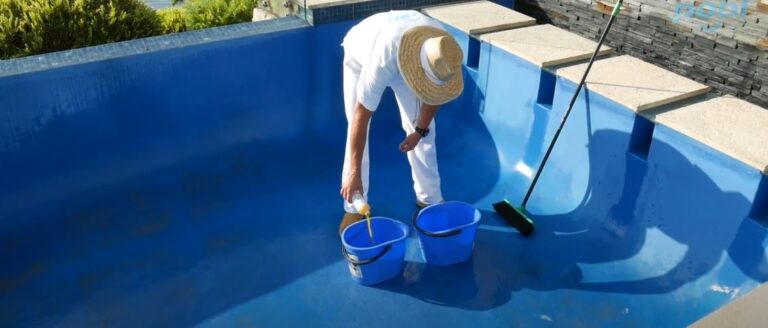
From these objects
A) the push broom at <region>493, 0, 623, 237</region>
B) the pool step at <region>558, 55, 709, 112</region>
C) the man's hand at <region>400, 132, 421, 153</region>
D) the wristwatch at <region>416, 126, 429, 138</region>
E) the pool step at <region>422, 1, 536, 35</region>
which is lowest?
the push broom at <region>493, 0, 623, 237</region>

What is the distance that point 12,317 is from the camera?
124 inches

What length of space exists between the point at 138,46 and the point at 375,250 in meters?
1.88

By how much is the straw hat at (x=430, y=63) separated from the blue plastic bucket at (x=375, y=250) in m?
0.73

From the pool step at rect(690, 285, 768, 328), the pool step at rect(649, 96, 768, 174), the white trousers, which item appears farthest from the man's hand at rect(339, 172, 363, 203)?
the pool step at rect(690, 285, 768, 328)

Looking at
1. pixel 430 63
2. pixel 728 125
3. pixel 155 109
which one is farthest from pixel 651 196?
pixel 155 109

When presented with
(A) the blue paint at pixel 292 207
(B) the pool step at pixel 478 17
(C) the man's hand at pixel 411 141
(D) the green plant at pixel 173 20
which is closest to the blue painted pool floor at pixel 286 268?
(A) the blue paint at pixel 292 207

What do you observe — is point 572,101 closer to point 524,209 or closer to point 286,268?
Answer: point 524,209

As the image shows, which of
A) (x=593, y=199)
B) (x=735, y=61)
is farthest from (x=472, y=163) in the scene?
(x=735, y=61)

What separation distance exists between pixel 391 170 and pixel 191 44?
1511mm

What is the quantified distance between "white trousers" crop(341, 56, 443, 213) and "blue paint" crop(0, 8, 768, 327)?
0.77ft

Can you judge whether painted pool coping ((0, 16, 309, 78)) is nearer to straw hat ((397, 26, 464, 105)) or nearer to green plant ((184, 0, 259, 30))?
green plant ((184, 0, 259, 30))

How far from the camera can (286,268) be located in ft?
11.6

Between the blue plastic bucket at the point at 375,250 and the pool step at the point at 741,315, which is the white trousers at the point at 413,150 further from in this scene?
the pool step at the point at 741,315

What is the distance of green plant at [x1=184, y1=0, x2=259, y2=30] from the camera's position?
480 centimetres
